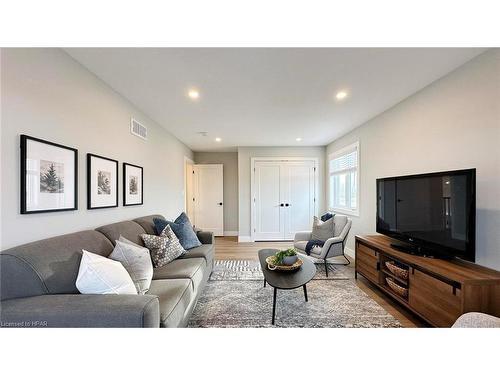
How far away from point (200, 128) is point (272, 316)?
3.07 meters

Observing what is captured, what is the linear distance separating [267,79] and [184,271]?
206 centimetres

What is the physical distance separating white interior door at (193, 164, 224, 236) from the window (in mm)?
2985

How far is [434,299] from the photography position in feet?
5.20

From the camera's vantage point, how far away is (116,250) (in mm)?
1572

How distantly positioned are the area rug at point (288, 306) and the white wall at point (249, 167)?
7.75ft

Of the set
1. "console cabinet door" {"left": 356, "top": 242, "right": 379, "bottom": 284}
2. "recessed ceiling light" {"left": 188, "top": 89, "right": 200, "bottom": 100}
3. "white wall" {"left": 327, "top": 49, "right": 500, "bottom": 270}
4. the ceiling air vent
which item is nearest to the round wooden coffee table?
"console cabinet door" {"left": 356, "top": 242, "right": 379, "bottom": 284}

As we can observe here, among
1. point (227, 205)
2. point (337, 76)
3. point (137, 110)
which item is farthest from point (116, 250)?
point (227, 205)

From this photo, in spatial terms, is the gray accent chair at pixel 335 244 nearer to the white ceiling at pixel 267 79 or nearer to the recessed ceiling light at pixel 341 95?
the white ceiling at pixel 267 79

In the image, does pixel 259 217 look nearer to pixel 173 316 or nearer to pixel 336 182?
pixel 336 182

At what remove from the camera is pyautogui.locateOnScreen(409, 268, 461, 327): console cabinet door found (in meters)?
1.43

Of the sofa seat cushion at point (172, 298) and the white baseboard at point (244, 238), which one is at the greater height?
the sofa seat cushion at point (172, 298)

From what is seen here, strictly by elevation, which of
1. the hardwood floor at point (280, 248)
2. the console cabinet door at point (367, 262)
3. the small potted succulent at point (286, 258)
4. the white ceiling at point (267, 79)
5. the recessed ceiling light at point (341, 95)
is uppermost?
the recessed ceiling light at point (341, 95)

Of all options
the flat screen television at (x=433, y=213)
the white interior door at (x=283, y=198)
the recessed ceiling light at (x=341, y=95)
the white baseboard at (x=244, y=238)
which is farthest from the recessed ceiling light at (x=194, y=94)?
the white baseboard at (x=244, y=238)

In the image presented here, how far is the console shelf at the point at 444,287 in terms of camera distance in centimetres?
135
